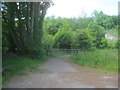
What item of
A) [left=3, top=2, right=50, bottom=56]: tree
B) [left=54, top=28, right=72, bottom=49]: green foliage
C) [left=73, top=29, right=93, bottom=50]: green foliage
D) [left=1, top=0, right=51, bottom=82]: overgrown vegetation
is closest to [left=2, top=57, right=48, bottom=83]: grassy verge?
[left=1, top=0, right=51, bottom=82]: overgrown vegetation

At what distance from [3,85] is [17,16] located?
6135 millimetres

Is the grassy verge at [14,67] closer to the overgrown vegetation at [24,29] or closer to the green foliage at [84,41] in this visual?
the overgrown vegetation at [24,29]

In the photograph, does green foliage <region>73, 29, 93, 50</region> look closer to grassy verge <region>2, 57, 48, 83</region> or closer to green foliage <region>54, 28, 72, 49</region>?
green foliage <region>54, 28, 72, 49</region>

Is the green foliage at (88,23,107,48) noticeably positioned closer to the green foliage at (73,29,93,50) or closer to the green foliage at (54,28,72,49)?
the green foliage at (54,28,72,49)

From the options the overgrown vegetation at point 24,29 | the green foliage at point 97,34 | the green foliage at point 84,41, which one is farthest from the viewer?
the green foliage at point 97,34

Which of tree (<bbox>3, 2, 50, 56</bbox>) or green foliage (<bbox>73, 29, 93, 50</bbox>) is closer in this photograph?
tree (<bbox>3, 2, 50, 56</bbox>)

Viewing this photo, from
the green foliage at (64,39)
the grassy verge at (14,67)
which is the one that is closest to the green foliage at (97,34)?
the green foliage at (64,39)

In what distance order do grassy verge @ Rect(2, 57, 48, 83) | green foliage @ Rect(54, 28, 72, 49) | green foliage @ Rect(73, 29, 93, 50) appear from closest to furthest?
grassy verge @ Rect(2, 57, 48, 83) → green foliage @ Rect(73, 29, 93, 50) → green foliage @ Rect(54, 28, 72, 49)

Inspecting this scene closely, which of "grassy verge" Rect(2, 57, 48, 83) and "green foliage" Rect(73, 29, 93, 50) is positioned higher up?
"green foliage" Rect(73, 29, 93, 50)

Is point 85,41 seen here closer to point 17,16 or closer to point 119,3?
point 17,16

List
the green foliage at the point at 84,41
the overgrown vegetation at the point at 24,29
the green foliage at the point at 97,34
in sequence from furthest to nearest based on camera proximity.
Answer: the green foliage at the point at 97,34, the green foliage at the point at 84,41, the overgrown vegetation at the point at 24,29

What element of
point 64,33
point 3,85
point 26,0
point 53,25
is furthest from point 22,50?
point 53,25

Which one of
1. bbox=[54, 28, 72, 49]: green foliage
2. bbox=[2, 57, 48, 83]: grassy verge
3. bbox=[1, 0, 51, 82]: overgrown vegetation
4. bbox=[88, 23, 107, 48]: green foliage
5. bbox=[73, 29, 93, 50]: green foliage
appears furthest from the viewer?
bbox=[88, 23, 107, 48]: green foliage

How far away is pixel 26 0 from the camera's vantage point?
27.6 feet
